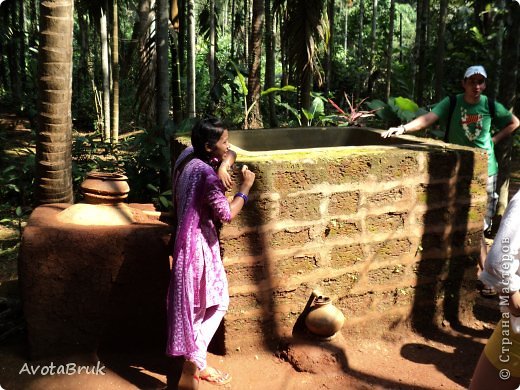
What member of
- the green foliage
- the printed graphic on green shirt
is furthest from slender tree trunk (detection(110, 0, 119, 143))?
the printed graphic on green shirt

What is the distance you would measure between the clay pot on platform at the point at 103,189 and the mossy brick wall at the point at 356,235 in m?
0.58

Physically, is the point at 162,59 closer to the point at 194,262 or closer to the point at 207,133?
the point at 207,133

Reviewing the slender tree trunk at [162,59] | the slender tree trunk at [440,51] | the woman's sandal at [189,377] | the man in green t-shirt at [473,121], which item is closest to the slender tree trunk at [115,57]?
the slender tree trunk at [162,59]

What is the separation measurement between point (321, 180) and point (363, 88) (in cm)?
1728

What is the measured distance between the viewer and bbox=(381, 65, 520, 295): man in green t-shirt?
4090 millimetres

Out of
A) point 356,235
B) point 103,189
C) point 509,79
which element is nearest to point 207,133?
point 103,189

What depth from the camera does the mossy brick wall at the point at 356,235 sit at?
343 cm

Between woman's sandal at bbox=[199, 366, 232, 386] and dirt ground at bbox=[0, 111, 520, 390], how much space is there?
1.3 inches

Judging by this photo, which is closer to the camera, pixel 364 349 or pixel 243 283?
pixel 243 283

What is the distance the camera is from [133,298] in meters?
3.52

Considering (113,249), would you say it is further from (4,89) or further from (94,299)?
(4,89)

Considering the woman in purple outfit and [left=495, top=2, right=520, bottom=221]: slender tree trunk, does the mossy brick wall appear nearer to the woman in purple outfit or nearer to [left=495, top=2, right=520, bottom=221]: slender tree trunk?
the woman in purple outfit

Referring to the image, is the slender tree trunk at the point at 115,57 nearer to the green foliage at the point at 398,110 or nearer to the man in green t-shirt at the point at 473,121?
the green foliage at the point at 398,110

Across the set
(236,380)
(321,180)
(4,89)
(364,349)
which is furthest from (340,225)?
(4,89)
